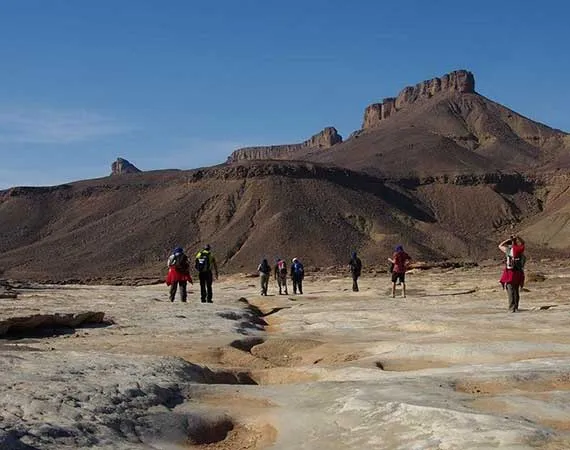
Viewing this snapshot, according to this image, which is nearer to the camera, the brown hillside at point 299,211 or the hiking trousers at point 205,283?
the hiking trousers at point 205,283

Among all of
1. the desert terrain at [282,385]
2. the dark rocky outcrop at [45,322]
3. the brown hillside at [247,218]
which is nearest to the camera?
the desert terrain at [282,385]

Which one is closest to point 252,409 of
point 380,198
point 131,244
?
point 131,244

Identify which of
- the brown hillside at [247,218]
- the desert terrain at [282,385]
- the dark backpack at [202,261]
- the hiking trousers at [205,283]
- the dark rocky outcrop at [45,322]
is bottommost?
the desert terrain at [282,385]

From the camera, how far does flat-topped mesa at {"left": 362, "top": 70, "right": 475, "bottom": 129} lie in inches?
6845

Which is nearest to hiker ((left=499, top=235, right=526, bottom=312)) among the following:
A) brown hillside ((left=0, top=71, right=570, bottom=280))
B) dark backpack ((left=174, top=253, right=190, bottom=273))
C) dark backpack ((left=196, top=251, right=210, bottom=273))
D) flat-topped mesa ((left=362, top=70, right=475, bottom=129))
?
dark backpack ((left=196, top=251, right=210, bottom=273))

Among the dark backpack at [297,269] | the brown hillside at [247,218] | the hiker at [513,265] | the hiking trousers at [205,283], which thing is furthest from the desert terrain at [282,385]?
the brown hillside at [247,218]

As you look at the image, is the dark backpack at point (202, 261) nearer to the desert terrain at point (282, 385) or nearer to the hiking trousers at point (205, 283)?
the hiking trousers at point (205, 283)

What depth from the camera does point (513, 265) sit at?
16.0m

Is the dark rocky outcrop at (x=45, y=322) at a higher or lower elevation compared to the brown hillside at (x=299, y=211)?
lower

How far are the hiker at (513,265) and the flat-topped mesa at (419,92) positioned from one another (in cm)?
16071

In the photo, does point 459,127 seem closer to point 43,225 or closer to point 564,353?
point 43,225

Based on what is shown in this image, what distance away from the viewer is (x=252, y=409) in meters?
6.86

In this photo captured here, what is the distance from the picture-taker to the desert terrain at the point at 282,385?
565 centimetres

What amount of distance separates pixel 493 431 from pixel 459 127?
15068 cm
